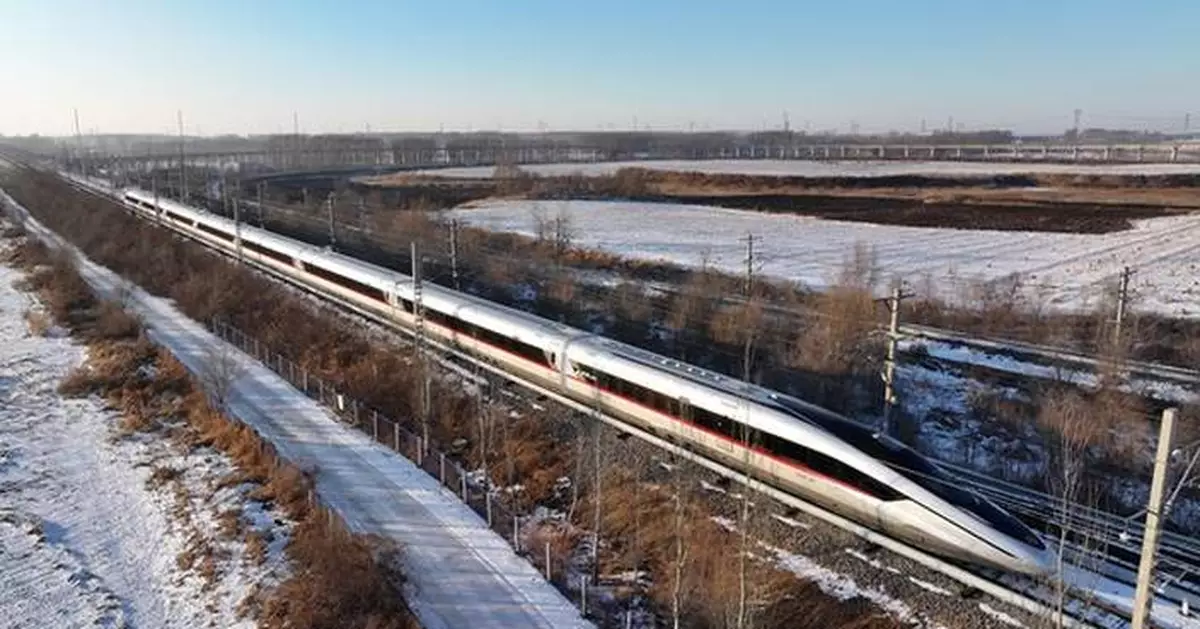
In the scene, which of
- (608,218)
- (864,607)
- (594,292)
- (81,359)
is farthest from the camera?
(608,218)

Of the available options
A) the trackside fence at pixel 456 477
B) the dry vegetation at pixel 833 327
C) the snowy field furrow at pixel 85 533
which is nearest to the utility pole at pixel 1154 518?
the trackside fence at pixel 456 477

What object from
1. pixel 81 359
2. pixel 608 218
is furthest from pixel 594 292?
pixel 608 218

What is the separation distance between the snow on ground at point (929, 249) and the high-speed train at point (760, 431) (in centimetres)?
2309

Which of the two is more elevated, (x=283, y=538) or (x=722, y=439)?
(x=722, y=439)

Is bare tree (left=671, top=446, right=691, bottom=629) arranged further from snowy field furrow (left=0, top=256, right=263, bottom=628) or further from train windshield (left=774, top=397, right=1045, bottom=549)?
snowy field furrow (left=0, top=256, right=263, bottom=628)

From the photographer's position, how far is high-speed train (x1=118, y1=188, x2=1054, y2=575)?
1673 centimetres

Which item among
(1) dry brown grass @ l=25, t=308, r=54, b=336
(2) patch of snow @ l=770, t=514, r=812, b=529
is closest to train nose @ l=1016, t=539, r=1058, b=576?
(2) patch of snow @ l=770, t=514, r=812, b=529

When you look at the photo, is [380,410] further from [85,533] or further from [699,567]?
[699,567]

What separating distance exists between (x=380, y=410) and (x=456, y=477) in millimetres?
6469

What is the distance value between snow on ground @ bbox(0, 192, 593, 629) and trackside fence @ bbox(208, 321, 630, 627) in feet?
0.89

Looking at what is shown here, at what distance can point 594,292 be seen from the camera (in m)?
45.0

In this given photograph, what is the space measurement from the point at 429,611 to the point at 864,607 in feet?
28.6

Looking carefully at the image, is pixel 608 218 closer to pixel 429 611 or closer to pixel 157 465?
pixel 157 465

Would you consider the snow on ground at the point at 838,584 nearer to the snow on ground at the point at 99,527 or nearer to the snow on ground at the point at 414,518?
the snow on ground at the point at 414,518
